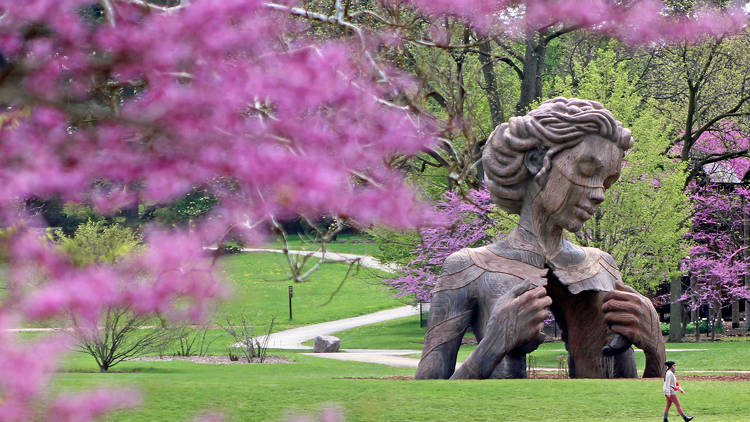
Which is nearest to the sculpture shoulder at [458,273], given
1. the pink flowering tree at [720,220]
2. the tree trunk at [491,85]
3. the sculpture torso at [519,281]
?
the sculpture torso at [519,281]

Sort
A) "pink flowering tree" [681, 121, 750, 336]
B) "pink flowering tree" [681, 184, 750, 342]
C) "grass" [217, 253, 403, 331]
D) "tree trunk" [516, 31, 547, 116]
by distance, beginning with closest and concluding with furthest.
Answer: "tree trunk" [516, 31, 547, 116], "pink flowering tree" [681, 184, 750, 342], "pink flowering tree" [681, 121, 750, 336], "grass" [217, 253, 403, 331]

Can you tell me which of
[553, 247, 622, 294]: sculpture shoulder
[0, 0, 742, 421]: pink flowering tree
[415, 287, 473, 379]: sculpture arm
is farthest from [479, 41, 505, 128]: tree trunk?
[0, 0, 742, 421]: pink flowering tree

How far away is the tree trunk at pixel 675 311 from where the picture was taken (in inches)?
1117

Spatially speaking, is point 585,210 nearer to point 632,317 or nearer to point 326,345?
point 632,317

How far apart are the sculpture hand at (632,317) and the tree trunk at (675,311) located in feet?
73.5

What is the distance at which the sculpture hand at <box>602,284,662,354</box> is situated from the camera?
6625 millimetres

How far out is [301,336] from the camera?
34.0 m

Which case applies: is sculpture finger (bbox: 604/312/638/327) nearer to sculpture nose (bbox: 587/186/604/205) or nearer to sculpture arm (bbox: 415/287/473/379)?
sculpture nose (bbox: 587/186/604/205)

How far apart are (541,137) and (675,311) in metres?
24.2

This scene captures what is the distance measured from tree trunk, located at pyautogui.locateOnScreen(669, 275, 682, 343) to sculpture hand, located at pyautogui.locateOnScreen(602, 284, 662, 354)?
22389 mm

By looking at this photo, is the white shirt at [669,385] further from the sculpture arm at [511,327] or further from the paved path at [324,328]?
the paved path at [324,328]

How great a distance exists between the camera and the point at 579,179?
21.9ft

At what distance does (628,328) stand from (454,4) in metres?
3.55

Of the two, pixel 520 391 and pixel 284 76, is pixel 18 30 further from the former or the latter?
pixel 520 391
